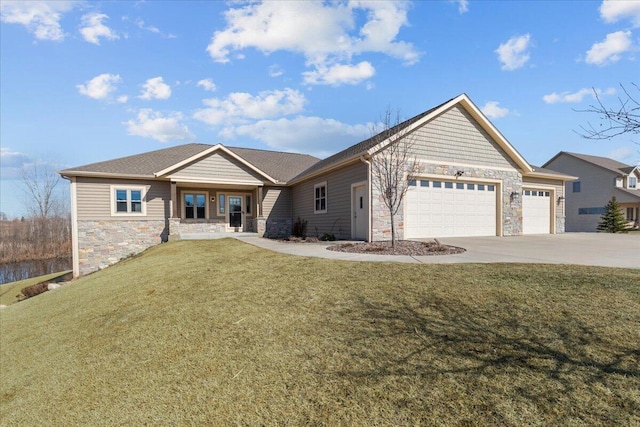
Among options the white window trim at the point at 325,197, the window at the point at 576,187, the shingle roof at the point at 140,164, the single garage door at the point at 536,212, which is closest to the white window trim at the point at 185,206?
the shingle roof at the point at 140,164

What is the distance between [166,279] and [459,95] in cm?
1349

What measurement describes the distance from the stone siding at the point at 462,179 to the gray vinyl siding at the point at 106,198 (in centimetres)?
1131

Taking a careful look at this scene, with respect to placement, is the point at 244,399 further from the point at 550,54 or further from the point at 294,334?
the point at 550,54

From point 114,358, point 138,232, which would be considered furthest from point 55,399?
point 138,232

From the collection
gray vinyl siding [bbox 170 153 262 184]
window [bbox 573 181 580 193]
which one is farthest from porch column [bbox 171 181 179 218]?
window [bbox 573 181 580 193]

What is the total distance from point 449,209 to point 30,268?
110 feet

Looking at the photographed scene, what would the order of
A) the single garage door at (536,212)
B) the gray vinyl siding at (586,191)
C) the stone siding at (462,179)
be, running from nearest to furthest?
the stone siding at (462,179), the single garage door at (536,212), the gray vinyl siding at (586,191)

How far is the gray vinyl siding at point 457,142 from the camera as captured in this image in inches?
523

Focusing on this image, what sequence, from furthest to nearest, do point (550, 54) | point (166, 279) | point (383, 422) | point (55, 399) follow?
1. point (550, 54)
2. point (166, 279)
3. point (55, 399)
4. point (383, 422)

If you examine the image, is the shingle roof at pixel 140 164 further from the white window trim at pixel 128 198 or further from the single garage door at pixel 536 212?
the single garage door at pixel 536 212

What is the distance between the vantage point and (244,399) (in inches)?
119

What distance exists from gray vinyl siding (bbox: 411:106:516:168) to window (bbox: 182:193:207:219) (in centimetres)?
1226

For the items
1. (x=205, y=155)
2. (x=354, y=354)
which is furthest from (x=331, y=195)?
(x=354, y=354)

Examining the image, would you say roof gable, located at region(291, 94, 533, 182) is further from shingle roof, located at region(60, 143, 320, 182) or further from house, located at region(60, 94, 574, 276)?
shingle roof, located at region(60, 143, 320, 182)
